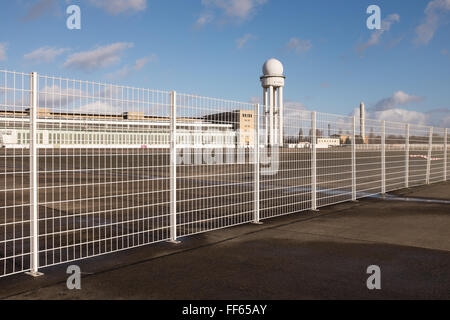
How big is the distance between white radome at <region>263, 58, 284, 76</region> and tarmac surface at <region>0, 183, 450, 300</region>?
178 feet

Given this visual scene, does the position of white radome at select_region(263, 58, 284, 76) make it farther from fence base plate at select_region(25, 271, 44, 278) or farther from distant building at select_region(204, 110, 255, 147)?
fence base plate at select_region(25, 271, 44, 278)

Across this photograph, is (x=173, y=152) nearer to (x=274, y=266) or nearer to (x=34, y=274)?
(x=274, y=266)

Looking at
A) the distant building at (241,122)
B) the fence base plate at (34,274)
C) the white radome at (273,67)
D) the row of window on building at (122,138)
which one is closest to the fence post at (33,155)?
the fence base plate at (34,274)

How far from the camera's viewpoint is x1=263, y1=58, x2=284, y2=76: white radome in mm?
59250

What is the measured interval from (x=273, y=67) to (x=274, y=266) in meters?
57.5

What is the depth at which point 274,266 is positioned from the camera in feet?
16.2

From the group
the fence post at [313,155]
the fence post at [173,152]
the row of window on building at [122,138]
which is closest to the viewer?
the row of window on building at [122,138]

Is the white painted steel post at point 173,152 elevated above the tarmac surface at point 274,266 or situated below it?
above

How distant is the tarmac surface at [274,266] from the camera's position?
4.04 meters

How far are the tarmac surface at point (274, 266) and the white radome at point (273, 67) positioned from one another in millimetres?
54180

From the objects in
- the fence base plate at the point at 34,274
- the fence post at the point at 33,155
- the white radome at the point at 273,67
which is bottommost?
the fence base plate at the point at 34,274

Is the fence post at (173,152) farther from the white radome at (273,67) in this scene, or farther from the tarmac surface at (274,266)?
the white radome at (273,67)
